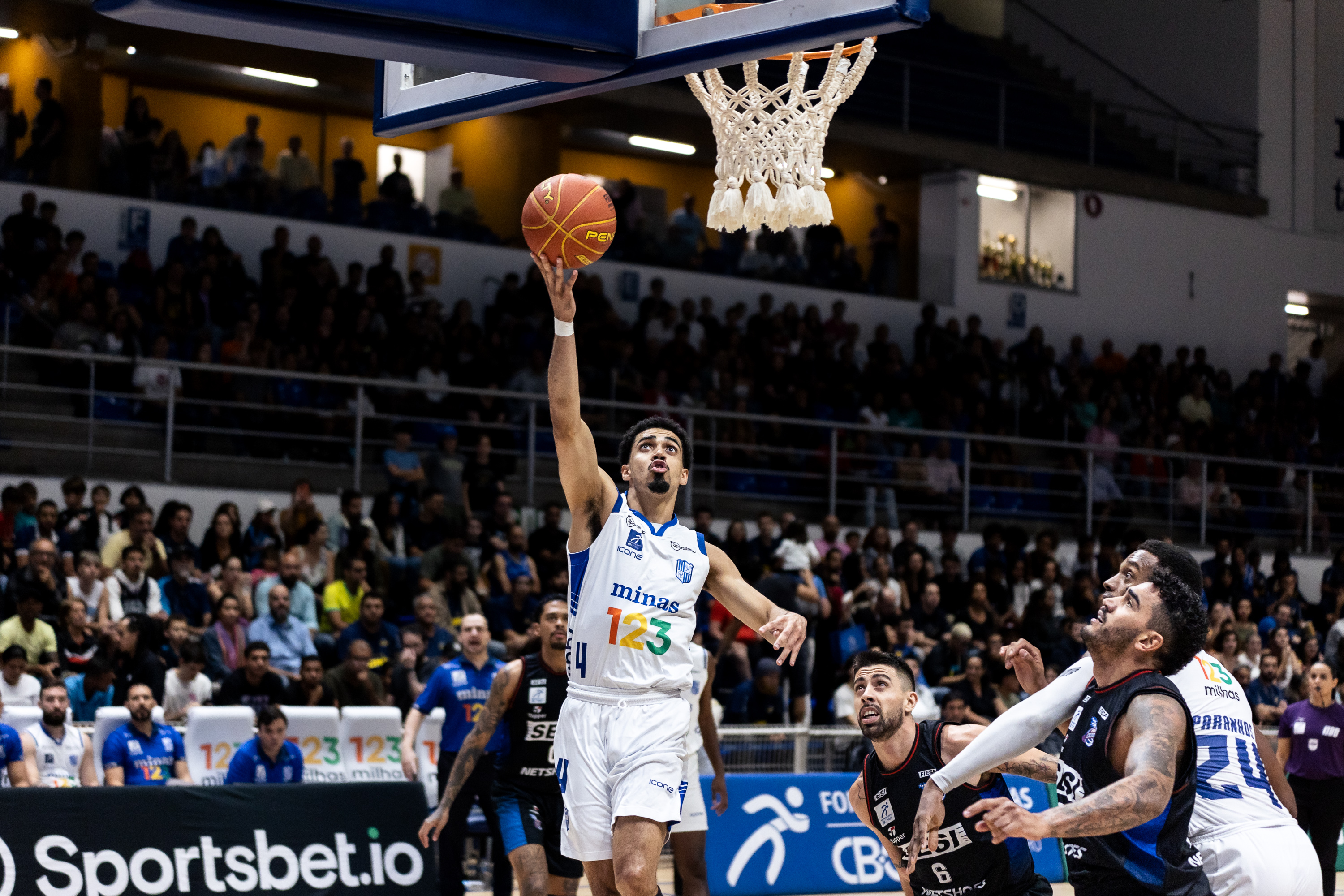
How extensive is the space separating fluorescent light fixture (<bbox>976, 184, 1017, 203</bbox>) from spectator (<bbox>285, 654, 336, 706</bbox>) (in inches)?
624

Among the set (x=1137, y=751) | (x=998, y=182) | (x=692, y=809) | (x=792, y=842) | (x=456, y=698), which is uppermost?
(x=998, y=182)

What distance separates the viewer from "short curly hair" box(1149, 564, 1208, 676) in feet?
16.5

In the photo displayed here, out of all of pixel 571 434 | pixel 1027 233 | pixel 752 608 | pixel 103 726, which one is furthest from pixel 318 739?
pixel 1027 233

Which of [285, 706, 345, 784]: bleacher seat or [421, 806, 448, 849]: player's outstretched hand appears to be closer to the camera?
[421, 806, 448, 849]: player's outstretched hand

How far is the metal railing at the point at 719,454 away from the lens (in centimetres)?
1647

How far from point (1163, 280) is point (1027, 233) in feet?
Answer: 8.88

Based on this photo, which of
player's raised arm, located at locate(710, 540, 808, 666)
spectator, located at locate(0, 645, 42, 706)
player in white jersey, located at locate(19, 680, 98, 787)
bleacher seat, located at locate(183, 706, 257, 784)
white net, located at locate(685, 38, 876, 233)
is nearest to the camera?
player's raised arm, located at locate(710, 540, 808, 666)

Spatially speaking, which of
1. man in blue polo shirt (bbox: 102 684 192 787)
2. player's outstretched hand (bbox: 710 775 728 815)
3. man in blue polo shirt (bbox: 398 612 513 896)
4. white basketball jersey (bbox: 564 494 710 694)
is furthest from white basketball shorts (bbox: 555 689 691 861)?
man in blue polo shirt (bbox: 102 684 192 787)

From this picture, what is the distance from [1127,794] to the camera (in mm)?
4543

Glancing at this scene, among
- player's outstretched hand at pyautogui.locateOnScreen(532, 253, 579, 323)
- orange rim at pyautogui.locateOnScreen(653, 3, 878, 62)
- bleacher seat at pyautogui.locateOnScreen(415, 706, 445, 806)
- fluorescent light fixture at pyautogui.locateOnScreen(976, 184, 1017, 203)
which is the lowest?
bleacher seat at pyautogui.locateOnScreen(415, 706, 445, 806)

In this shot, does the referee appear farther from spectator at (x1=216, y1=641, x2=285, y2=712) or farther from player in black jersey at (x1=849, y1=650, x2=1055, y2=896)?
spectator at (x1=216, y1=641, x2=285, y2=712)

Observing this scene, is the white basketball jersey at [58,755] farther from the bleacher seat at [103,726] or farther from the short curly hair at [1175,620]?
the short curly hair at [1175,620]

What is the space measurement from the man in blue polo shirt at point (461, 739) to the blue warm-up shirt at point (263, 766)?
3.90 ft

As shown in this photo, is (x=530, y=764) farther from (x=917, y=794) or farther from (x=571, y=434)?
(x=571, y=434)
